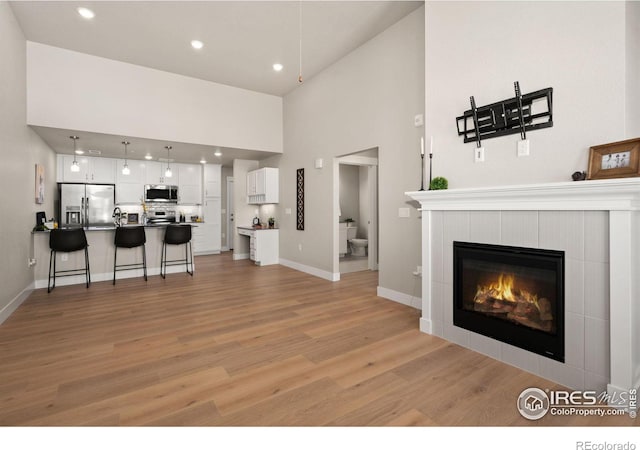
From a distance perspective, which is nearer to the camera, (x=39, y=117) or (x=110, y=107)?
(x=39, y=117)

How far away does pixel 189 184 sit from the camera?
830 centimetres

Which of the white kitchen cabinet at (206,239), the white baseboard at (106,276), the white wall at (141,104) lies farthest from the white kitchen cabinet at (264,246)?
the white kitchen cabinet at (206,239)

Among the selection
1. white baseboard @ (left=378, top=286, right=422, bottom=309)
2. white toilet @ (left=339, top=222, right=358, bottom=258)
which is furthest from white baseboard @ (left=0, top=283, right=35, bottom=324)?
white toilet @ (left=339, top=222, right=358, bottom=258)

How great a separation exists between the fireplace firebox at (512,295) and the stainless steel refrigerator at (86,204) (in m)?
7.57

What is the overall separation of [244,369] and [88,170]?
7062mm

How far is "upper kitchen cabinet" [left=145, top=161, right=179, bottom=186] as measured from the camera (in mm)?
7732

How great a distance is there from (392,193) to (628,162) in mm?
2347

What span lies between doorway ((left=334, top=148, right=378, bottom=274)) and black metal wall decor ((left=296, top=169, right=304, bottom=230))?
74cm

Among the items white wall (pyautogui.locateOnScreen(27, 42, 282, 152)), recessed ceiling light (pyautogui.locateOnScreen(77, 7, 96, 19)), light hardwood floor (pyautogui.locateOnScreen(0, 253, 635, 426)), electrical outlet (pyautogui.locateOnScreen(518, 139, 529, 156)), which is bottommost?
light hardwood floor (pyautogui.locateOnScreen(0, 253, 635, 426))

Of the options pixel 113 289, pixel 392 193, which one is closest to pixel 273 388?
pixel 392 193

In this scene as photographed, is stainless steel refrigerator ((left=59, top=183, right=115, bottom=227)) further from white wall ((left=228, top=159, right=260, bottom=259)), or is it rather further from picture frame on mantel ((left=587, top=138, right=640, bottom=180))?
picture frame on mantel ((left=587, top=138, right=640, bottom=180))

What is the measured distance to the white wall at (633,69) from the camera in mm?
1924
